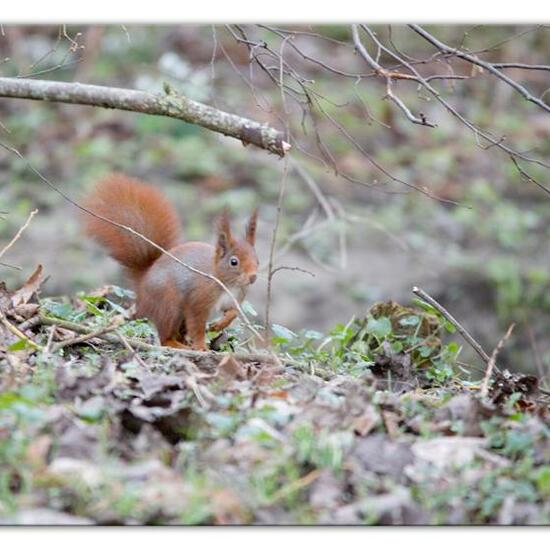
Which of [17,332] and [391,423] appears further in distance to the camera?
[17,332]

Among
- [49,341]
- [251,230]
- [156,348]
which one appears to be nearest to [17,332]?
[49,341]

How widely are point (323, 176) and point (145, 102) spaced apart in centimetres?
555

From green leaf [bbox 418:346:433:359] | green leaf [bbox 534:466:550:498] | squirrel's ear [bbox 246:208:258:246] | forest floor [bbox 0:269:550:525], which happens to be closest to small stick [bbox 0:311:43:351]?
forest floor [bbox 0:269:550:525]

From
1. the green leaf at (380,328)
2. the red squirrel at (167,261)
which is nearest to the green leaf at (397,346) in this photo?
the green leaf at (380,328)

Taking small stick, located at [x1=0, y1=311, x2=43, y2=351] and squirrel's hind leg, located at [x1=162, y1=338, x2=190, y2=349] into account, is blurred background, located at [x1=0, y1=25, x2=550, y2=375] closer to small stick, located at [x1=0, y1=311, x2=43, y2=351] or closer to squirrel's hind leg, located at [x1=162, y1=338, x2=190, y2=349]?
squirrel's hind leg, located at [x1=162, y1=338, x2=190, y2=349]

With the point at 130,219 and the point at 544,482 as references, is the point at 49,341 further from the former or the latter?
the point at 544,482

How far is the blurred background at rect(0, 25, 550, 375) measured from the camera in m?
7.99

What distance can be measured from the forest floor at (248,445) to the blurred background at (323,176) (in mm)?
3550

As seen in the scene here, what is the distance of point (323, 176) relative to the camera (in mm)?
9867

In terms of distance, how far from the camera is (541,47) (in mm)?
11805

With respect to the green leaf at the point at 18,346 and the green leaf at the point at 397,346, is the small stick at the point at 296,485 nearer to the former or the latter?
the green leaf at the point at 18,346

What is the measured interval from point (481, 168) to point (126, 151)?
321 centimetres

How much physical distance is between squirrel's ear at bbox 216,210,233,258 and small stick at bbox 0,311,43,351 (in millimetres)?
974

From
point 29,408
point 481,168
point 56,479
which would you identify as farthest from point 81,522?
point 481,168
